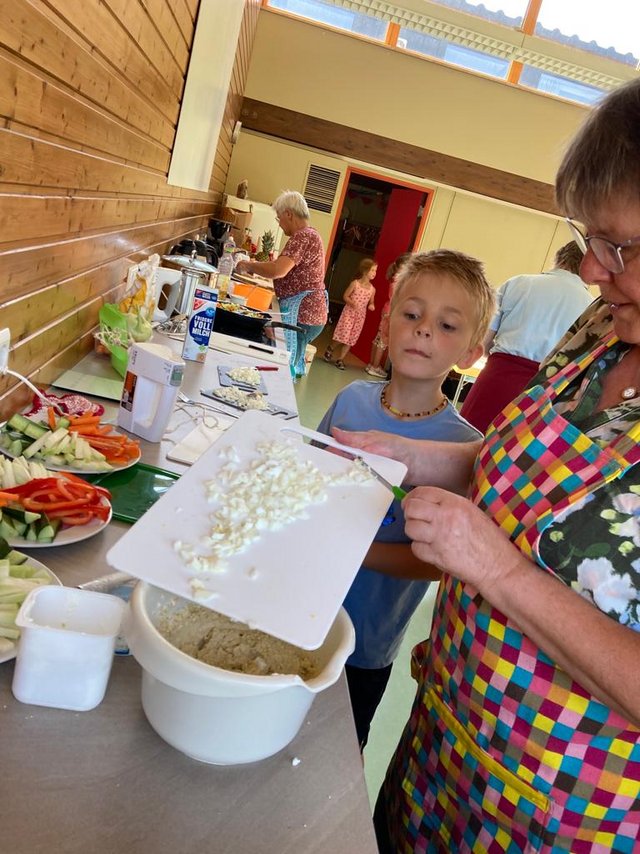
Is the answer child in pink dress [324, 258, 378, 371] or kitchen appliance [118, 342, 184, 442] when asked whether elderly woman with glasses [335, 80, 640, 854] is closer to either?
kitchen appliance [118, 342, 184, 442]

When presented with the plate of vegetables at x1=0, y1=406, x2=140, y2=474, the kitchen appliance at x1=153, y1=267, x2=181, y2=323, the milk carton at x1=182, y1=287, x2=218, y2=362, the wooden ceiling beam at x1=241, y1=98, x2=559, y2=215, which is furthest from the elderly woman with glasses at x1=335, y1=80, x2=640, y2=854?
the wooden ceiling beam at x1=241, y1=98, x2=559, y2=215

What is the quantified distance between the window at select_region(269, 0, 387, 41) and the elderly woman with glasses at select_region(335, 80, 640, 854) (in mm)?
7525

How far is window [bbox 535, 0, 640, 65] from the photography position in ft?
22.8

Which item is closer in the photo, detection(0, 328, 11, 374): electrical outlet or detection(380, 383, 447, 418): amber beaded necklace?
detection(0, 328, 11, 374): electrical outlet

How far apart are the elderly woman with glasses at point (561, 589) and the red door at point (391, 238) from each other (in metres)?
8.05

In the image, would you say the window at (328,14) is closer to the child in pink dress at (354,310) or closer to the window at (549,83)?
the window at (549,83)

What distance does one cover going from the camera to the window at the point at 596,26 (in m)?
6.95

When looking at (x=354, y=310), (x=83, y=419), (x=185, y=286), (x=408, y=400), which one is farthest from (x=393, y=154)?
(x=83, y=419)

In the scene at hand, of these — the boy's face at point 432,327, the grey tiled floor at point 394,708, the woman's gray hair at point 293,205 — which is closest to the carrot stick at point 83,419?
the boy's face at point 432,327

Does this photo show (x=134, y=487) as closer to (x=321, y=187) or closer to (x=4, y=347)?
(x=4, y=347)

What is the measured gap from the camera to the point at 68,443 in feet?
4.44

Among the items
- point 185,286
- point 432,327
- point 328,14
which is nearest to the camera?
point 432,327

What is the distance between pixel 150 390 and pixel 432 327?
27.5 inches

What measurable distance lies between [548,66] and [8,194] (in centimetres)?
727
